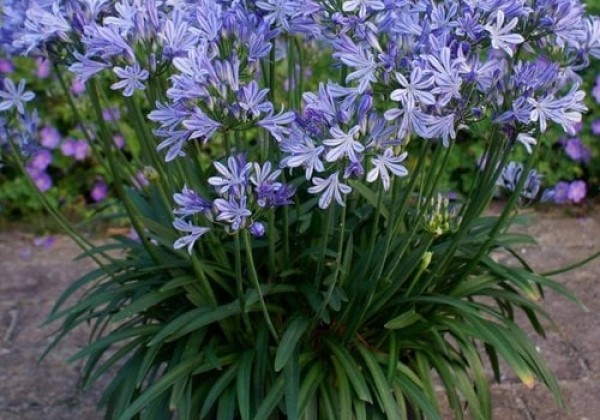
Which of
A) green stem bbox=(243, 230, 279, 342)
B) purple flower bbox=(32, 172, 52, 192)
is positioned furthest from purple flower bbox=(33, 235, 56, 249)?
green stem bbox=(243, 230, 279, 342)

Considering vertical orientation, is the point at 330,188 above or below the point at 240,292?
above

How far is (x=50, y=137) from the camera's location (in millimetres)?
5316

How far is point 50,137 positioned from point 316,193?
119 inches

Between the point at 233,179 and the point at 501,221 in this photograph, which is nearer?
the point at 233,179

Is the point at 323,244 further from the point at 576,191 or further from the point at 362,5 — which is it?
the point at 576,191

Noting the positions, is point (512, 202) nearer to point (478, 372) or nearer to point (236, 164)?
point (478, 372)

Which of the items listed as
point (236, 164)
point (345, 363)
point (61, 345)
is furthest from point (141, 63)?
point (61, 345)

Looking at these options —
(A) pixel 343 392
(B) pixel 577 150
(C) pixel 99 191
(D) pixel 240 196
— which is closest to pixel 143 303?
(A) pixel 343 392

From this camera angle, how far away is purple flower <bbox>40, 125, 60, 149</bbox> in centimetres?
532

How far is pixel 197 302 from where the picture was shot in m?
2.61

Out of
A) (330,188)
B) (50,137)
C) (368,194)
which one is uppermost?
(330,188)

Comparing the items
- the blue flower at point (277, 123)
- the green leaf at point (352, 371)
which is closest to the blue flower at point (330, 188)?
the blue flower at point (277, 123)

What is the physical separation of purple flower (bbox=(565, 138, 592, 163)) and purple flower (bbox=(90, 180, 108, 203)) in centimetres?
246

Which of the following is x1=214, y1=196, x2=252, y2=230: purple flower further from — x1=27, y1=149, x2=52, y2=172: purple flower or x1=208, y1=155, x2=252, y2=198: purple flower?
x1=27, y1=149, x2=52, y2=172: purple flower
